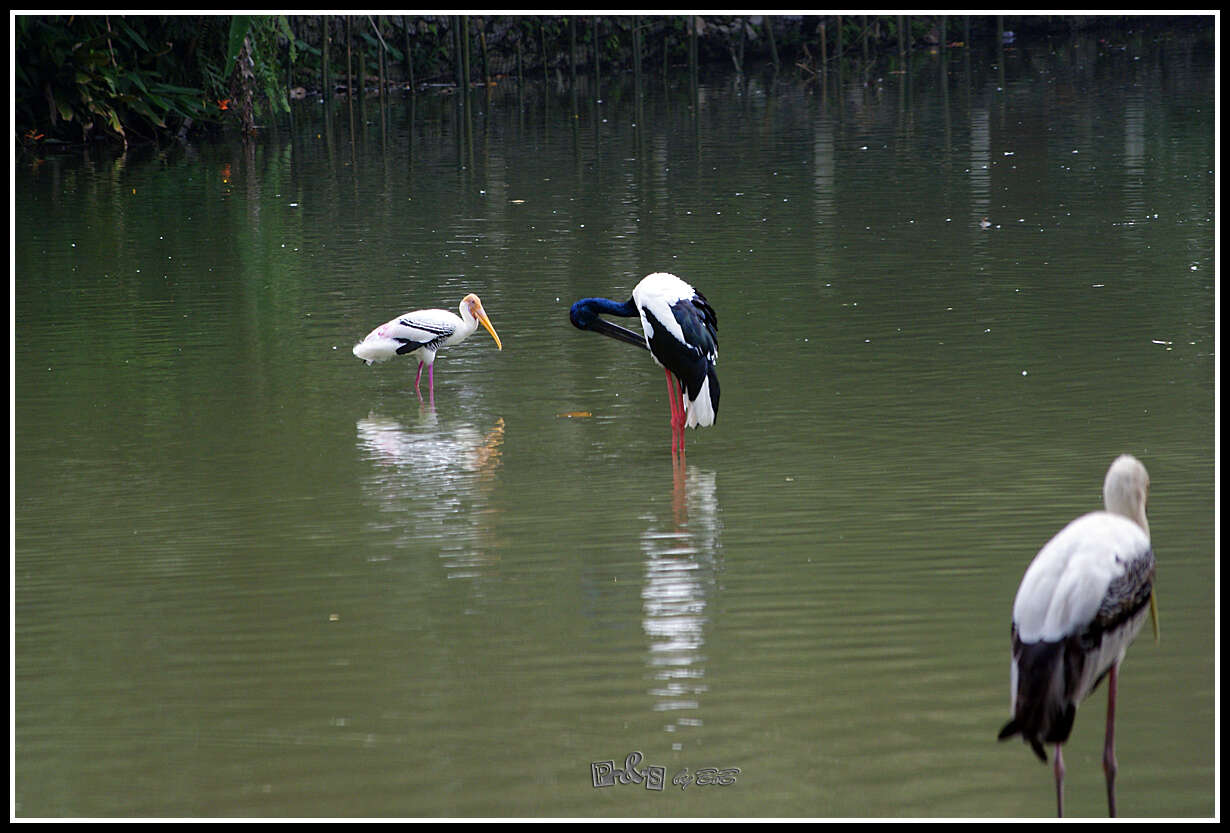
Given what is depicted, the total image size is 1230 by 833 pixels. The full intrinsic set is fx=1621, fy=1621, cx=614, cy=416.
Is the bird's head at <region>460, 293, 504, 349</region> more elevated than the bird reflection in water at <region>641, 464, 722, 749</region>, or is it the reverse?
the bird's head at <region>460, 293, 504, 349</region>

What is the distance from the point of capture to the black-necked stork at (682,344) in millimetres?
7930

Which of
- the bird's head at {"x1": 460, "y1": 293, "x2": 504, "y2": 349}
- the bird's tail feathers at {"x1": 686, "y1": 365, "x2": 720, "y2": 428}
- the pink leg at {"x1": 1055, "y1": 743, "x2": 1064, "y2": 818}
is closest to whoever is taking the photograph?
the pink leg at {"x1": 1055, "y1": 743, "x2": 1064, "y2": 818}

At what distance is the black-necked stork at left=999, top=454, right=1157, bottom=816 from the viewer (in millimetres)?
3721

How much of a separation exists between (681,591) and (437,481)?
81.9 inches

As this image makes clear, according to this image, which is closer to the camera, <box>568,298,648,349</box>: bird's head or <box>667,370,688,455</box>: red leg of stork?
<box>667,370,688,455</box>: red leg of stork

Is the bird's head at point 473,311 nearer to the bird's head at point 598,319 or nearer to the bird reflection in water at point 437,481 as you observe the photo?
the bird reflection in water at point 437,481

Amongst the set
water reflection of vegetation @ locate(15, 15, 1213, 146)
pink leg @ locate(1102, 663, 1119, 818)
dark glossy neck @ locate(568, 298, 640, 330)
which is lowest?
pink leg @ locate(1102, 663, 1119, 818)

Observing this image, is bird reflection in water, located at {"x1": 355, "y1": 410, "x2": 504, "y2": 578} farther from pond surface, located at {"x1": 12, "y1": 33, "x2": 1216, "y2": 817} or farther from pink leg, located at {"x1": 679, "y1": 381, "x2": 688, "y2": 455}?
pink leg, located at {"x1": 679, "y1": 381, "x2": 688, "y2": 455}

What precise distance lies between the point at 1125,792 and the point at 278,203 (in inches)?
635

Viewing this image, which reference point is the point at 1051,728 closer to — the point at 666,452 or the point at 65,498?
the point at 666,452

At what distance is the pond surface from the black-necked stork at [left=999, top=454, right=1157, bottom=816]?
496mm

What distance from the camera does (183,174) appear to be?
23.0 meters

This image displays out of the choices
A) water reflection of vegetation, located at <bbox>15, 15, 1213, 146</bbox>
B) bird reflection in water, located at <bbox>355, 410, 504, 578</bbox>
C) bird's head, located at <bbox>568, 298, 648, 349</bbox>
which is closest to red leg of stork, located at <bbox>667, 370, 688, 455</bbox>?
bird's head, located at <bbox>568, 298, 648, 349</bbox>

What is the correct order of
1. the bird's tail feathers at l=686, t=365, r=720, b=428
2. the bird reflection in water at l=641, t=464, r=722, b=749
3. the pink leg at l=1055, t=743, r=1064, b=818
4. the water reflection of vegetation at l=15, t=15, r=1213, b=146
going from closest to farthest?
the pink leg at l=1055, t=743, r=1064, b=818
the bird reflection in water at l=641, t=464, r=722, b=749
the bird's tail feathers at l=686, t=365, r=720, b=428
the water reflection of vegetation at l=15, t=15, r=1213, b=146
